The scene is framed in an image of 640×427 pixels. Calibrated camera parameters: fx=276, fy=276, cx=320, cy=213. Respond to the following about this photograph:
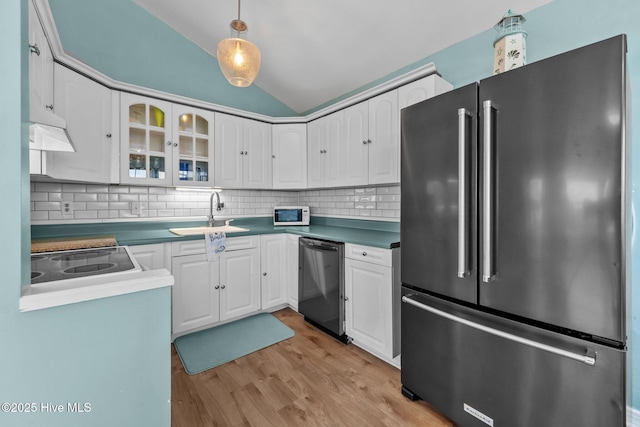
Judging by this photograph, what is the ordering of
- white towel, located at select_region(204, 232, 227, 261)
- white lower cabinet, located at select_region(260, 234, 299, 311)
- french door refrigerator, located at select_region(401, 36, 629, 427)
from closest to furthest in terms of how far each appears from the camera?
french door refrigerator, located at select_region(401, 36, 629, 427), white towel, located at select_region(204, 232, 227, 261), white lower cabinet, located at select_region(260, 234, 299, 311)

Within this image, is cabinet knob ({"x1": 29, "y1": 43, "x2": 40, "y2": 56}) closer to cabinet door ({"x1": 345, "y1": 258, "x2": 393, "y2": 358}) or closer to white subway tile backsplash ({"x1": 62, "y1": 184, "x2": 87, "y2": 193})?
white subway tile backsplash ({"x1": 62, "y1": 184, "x2": 87, "y2": 193})

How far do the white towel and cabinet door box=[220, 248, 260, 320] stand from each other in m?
0.09

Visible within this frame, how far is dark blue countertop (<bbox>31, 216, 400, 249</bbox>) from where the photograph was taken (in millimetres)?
2139

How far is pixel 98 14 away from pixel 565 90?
137 inches

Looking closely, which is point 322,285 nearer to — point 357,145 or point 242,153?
point 357,145

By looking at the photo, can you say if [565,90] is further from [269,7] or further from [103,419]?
[269,7]

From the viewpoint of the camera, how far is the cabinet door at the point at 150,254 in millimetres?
2152

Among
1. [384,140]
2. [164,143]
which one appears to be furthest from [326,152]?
[164,143]

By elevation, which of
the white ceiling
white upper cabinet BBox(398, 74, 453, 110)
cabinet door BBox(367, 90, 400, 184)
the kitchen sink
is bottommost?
the kitchen sink

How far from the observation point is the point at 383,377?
1.91 metres

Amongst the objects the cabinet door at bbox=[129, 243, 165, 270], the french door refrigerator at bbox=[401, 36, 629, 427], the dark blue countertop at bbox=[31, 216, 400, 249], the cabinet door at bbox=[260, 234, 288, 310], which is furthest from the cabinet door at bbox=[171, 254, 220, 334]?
the french door refrigerator at bbox=[401, 36, 629, 427]

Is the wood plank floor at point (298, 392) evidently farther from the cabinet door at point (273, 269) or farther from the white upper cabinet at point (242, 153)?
the white upper cabinet at point (242, 153)

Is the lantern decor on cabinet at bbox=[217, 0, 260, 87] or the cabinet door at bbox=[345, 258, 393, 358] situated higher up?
the lantern decor on cabinet at bbox=[217, 0, 260, 87]

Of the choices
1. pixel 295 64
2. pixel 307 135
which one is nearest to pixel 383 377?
pixel 307 135
